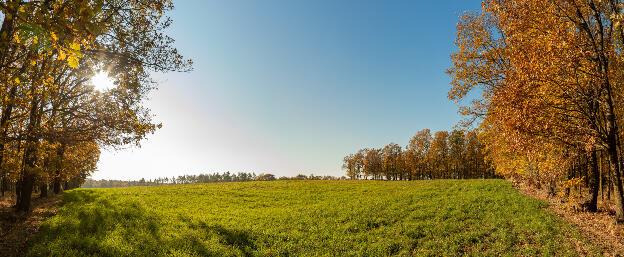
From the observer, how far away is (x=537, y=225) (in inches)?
608

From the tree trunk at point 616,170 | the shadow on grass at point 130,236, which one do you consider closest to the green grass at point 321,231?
the shadow on grass at point 130,236

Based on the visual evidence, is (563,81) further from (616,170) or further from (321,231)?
(321,231)

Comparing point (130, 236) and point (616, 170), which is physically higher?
point (616, 170)

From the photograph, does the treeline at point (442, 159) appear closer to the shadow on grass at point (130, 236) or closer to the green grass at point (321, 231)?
the green grass at point (321, 231)

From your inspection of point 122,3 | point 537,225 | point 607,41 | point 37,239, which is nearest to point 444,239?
point 537,225

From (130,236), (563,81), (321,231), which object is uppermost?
(563,81)

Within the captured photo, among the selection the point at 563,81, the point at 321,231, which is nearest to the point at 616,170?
the point at 563,81

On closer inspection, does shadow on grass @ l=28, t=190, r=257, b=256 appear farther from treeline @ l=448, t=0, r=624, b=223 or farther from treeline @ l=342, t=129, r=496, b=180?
treeline @ l=342, t=129, r=496, b=180

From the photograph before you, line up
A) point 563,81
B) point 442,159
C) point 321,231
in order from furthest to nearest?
point 442,159 < point 321,231 < point 563,81

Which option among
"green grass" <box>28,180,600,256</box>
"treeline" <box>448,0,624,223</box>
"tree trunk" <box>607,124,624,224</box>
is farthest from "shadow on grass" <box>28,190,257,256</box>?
"tree trunk" <box>607,124,624,224</box>

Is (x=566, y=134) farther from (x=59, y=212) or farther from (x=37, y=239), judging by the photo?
(x=59, y=212)

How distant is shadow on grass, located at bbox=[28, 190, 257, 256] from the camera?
478 inches

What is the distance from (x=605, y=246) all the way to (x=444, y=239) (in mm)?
7072

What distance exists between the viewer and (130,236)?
46.2 ft
